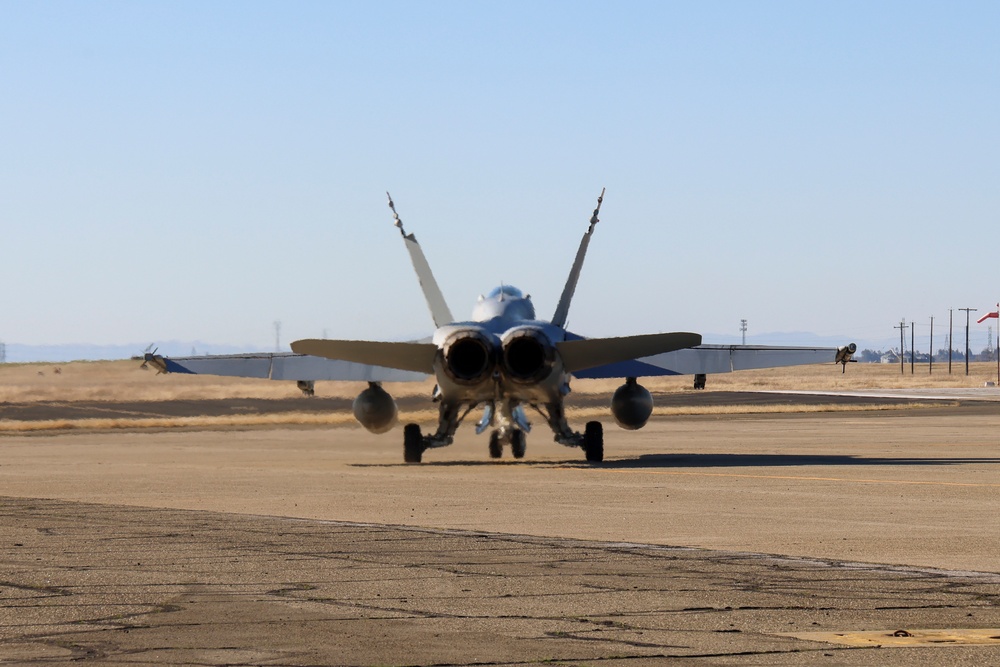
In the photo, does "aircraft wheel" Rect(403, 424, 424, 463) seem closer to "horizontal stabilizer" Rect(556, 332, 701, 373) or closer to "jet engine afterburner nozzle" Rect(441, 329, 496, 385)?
"jet engine afterburner nozzle" Rect(441, 329, 496, 385)

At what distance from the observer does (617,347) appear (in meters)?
27.6

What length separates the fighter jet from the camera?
27.4 metres

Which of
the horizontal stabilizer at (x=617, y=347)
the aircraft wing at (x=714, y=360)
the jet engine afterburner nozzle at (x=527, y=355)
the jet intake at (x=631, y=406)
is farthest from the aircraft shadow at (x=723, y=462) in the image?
the jet engine afterburner nozzle at (x=527, y=355)

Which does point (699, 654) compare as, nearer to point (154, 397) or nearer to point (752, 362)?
point (752, 362)

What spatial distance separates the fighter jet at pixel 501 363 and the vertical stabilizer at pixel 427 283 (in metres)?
0.02

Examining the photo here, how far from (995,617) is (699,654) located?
245 cm

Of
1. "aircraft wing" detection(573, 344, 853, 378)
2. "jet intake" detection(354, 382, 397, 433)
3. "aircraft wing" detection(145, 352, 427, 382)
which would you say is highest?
"aircraft wing" detection(573, 344, 853, 378)

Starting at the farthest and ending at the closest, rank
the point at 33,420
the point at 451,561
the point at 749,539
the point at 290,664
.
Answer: the point at 33,420
the point at 749,539
the point at 451,561
the point at 290,664

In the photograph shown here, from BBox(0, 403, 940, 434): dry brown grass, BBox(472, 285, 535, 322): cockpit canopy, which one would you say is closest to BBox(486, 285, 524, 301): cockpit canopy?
BBox(472, 285, 535, 322): cockpit canopy

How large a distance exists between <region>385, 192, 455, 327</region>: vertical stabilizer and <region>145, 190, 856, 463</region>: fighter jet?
22mm

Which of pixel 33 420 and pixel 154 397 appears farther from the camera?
pixel 154 397

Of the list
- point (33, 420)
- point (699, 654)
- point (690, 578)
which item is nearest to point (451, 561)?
point (690, 578)

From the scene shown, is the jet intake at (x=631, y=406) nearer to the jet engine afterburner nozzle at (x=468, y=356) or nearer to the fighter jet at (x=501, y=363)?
the fighter jet at (x=501, y=363)

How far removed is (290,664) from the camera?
26.5ft
